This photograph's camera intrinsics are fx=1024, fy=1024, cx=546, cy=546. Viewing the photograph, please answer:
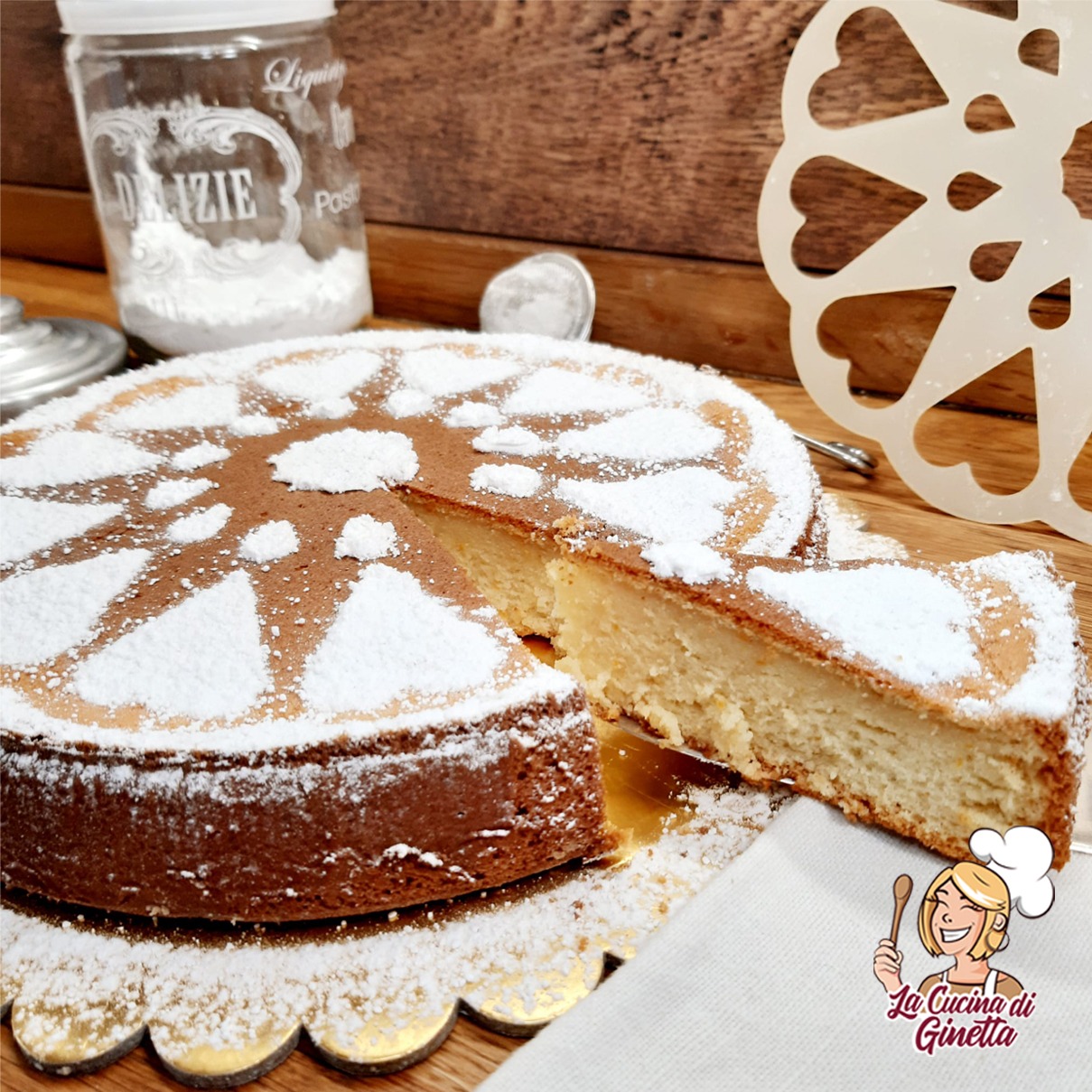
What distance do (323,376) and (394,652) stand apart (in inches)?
38.0

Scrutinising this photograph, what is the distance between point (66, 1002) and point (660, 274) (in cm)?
183

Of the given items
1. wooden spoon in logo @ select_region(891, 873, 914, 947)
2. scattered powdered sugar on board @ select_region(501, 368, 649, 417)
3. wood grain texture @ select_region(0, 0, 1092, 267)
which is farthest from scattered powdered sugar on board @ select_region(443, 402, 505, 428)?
wooden spoon in logo @ select_region(891, 873, 914, 947)

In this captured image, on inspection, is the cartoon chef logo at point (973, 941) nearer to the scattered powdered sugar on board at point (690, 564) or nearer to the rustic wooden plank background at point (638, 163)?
the scattered powdered sugar on board at point (690, 564)

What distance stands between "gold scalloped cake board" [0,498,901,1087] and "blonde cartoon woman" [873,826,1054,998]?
0.72 ft

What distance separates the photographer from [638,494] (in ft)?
5.03

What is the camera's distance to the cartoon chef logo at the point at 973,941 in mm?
952

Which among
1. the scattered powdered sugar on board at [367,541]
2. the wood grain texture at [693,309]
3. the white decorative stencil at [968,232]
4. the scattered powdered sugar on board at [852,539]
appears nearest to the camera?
the scattered powdered sugar on board at [367,541]

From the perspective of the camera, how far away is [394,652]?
1.19m

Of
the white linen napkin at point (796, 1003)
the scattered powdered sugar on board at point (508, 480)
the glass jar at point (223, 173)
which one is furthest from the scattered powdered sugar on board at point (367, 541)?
the glass jar at point (223, 173)

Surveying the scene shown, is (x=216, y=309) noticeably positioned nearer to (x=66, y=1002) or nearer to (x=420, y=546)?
(x=420, y=546)

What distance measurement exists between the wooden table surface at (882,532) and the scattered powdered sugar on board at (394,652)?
1.15 ft

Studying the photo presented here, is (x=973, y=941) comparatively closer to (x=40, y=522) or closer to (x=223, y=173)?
(x=40, y=522)

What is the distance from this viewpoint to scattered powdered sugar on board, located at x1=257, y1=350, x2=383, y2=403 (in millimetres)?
1939

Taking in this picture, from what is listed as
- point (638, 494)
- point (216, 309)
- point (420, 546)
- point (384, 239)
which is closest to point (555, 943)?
point (420, 546)
